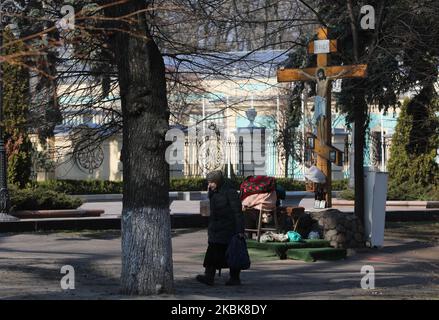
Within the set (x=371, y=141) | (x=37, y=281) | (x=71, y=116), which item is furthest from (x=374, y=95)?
(x=371, y=141)

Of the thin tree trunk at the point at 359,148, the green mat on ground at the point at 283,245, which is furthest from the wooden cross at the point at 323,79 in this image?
the green mat on ground at the point at 283,245

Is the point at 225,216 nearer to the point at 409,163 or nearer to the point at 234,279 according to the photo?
the point at 234,279

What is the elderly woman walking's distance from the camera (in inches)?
477

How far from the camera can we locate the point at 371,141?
117ft

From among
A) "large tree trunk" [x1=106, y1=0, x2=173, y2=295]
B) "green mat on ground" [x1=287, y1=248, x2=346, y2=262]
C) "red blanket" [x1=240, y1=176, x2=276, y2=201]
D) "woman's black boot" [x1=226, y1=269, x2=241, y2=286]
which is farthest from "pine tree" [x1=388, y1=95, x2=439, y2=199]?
"large tree trunk" [x1=106, y1=0, x2=173, y2=295]

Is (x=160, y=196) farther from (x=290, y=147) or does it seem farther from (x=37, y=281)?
(x=290, y=147)

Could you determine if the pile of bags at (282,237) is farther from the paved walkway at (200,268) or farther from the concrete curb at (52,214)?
the concrete curb at (52,214)

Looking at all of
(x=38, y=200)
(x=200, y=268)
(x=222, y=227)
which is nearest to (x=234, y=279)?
(x=222, y=227)

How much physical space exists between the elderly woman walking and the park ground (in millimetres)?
253

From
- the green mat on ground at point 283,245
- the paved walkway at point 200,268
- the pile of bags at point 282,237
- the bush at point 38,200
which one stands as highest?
the bush at point 38,200

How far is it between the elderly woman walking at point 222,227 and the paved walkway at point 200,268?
0.79 ft

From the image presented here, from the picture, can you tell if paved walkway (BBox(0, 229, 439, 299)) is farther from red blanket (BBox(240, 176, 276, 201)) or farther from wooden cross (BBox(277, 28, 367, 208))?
wooden cross (BBox(277, 28, 367, 208))

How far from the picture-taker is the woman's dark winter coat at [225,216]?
39.7ft

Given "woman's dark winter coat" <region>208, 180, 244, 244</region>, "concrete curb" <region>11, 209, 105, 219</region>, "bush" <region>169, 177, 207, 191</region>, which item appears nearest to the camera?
"woman's dark winter coat" <region>208, 180, 244, 244</region>
